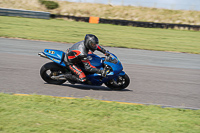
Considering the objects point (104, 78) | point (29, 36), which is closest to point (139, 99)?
point (104, 78)

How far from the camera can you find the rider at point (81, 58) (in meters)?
7.08

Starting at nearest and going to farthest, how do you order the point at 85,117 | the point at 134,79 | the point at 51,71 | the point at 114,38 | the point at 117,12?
the point at 85,117, the point at 51,71, the point at 134,79, the point at 114,38, the point at 117,12

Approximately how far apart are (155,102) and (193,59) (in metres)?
8.79

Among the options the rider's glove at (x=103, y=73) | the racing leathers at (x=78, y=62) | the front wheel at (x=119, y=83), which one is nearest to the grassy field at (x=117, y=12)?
the front wheel at (x=119, y=83)

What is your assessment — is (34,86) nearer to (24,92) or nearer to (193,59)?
(24,92)

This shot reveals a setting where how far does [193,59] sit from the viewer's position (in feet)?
48.1

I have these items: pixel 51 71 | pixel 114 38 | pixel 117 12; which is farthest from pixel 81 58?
pixel 117 12

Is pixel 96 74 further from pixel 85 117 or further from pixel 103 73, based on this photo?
pixel 85 117

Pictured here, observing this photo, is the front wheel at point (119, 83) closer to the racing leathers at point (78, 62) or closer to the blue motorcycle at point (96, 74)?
the blue motorcycle at point (96, 74)

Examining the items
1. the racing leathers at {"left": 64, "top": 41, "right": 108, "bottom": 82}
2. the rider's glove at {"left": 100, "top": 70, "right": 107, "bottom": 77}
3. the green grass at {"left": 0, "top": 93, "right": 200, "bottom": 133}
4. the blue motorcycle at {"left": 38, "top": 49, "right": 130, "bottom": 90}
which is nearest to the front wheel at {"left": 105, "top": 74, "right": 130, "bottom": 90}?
the blue motorcycle at {"left": 38, "top": 49, "right": 130, "bottom": 90}

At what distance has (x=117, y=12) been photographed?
43938 millimetres

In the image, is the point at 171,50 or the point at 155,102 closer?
the point at 155,102

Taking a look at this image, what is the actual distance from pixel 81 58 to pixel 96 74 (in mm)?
581

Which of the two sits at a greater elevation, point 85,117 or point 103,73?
point 103,73
